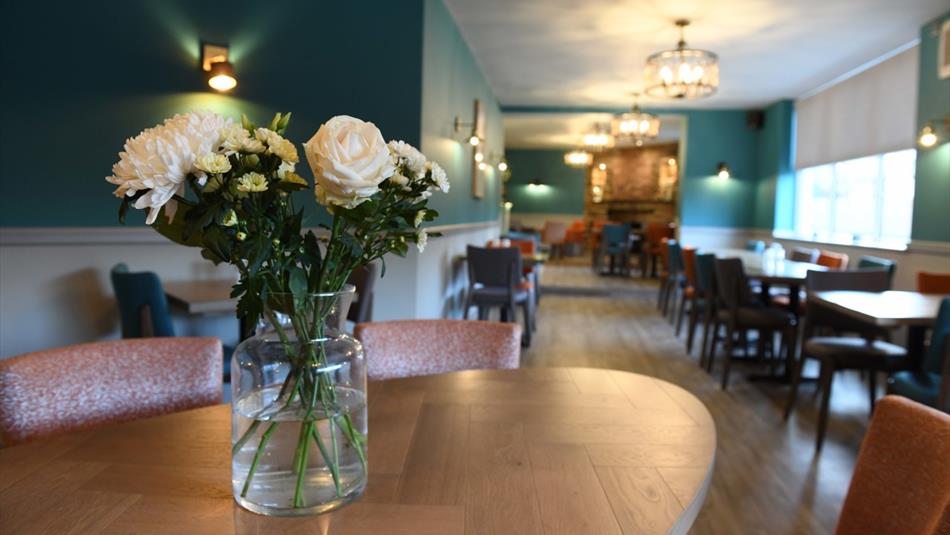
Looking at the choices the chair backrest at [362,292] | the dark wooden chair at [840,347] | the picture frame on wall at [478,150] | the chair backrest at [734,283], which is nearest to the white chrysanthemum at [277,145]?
the chair backrest at [362,292]

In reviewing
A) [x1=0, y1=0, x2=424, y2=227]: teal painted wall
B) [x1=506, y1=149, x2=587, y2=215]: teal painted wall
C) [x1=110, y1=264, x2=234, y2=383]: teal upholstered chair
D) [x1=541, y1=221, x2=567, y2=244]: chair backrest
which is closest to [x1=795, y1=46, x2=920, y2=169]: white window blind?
[x1=0, y1=0, x2=424, y2=227]: teal painted wall

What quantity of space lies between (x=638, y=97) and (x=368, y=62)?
4.92m

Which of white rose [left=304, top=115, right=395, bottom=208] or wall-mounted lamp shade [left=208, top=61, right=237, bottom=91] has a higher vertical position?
wall-mounted lamp shade [left=208, top=61, right=237, bottom=91]

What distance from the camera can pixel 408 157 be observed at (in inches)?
32.0

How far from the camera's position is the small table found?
2.49m

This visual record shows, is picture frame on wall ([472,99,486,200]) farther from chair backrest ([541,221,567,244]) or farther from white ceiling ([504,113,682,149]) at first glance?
chair backrest ([541,221,567,244])

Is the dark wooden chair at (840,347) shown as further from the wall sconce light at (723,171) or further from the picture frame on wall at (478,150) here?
the wall sconce light at (723,171)

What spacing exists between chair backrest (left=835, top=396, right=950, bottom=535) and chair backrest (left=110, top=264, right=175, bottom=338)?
239cm

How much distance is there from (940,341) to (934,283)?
176 centimetres

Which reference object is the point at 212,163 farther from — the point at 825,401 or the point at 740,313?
the point at 740,313

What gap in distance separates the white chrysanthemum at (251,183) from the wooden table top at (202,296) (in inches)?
68.0

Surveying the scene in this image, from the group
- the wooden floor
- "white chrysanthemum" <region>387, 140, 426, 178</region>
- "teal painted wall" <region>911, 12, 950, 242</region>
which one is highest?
Result: "teal painted wall" <region>911, 12, 950, 242</region>

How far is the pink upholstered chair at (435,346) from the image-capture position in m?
1.62

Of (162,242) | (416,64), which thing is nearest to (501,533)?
(162,242)
